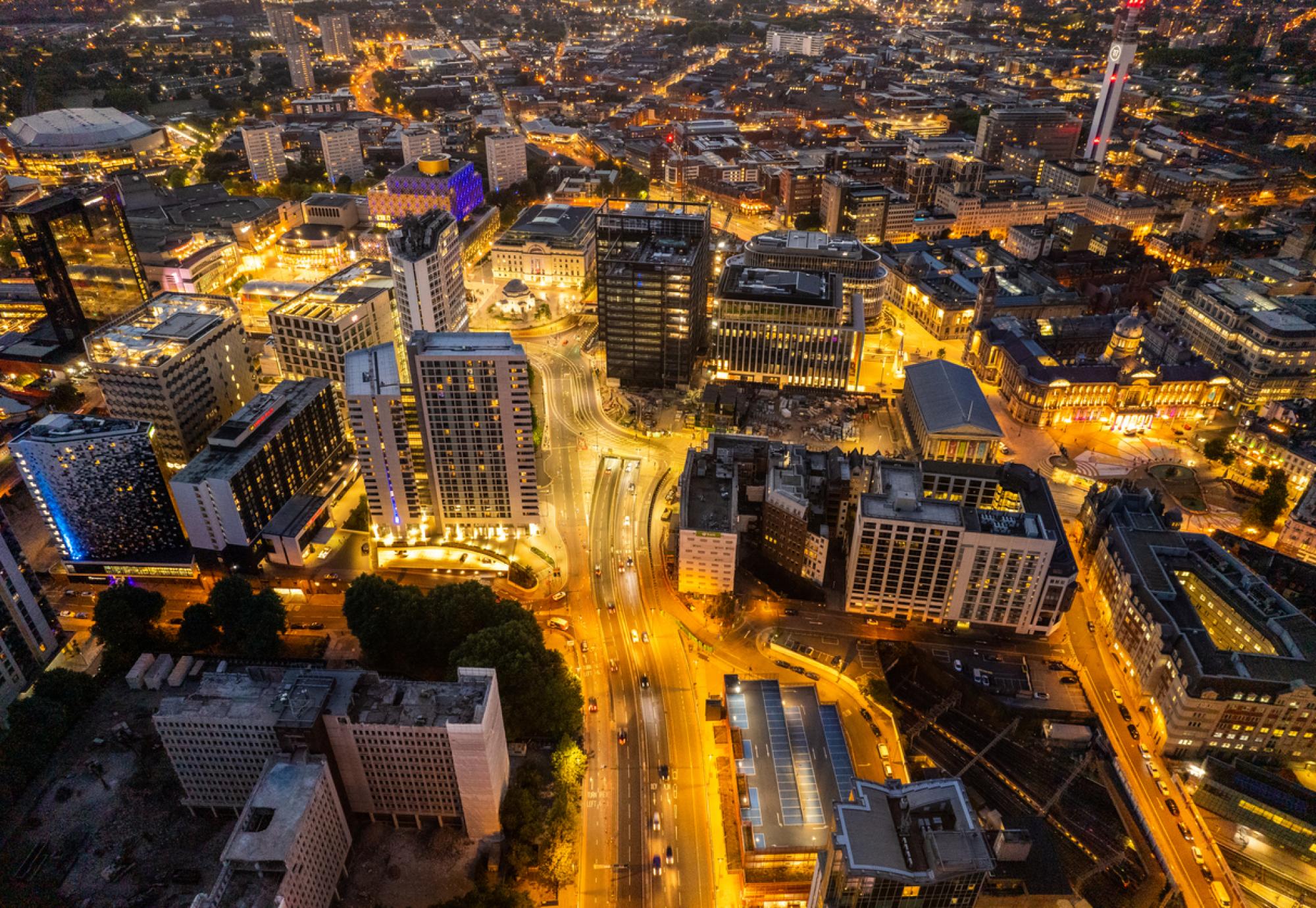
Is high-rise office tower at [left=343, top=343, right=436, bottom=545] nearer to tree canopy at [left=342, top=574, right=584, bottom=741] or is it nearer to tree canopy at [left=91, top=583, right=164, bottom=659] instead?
tree canopy at [left=342, top=574, right=584, bottom=741]

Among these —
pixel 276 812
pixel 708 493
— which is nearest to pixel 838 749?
pixel 708 493

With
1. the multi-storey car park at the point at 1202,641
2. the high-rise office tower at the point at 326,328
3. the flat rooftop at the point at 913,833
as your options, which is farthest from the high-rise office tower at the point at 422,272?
the multi-storey car park at the point at 1202,641

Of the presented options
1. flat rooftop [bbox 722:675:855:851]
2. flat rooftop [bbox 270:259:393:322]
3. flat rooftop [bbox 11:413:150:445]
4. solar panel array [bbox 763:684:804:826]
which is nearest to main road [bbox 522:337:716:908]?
flat rooftop [bbox 722:675:855:851]

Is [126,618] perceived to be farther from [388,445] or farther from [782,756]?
[782,756]

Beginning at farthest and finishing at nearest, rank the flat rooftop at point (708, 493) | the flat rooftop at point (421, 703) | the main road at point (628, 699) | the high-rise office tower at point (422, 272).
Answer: the high-rise office tower at point (422, 272), the flat rooftop at point (708, 493), the main road at point (628, 699), the flat rooftop at point (421, 703)

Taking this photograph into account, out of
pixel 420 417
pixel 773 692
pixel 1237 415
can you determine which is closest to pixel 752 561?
pixel 773 692

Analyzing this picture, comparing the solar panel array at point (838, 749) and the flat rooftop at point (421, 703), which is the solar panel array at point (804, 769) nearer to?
the solar panel array at point (838, 749)
